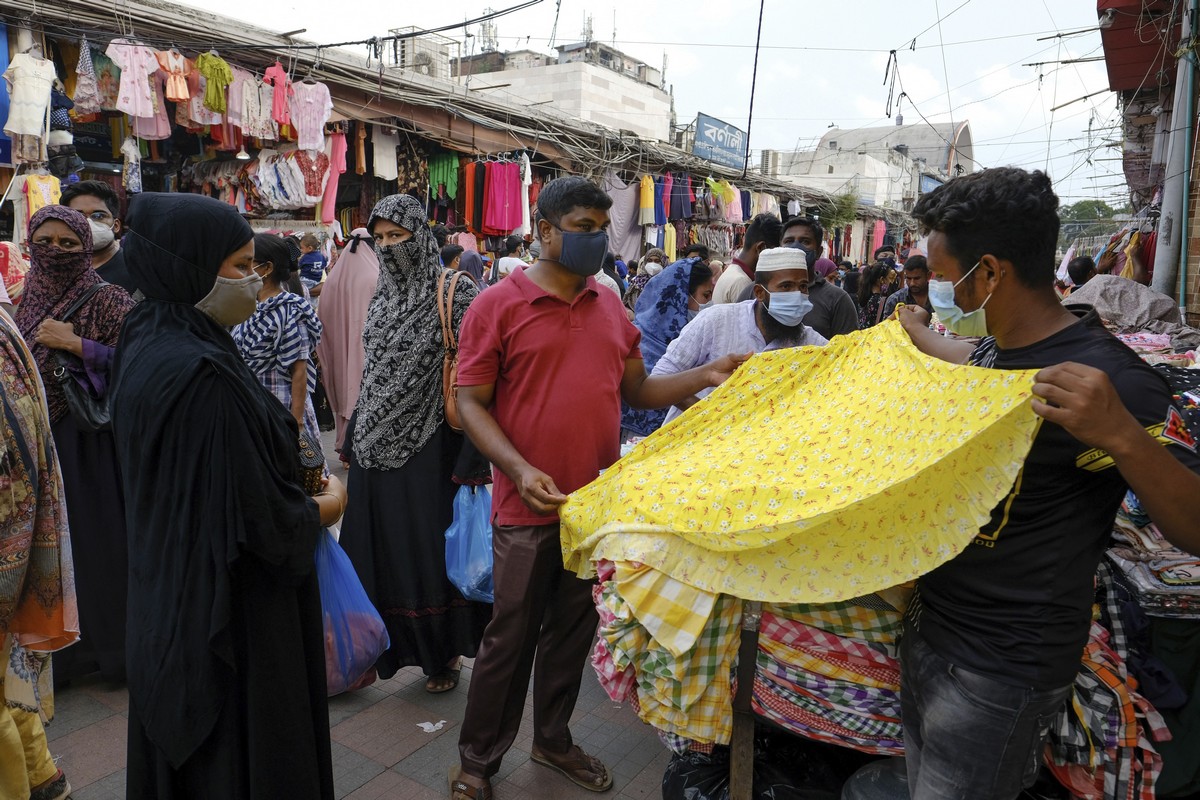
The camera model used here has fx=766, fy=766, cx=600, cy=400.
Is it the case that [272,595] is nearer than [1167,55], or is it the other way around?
[272,595]

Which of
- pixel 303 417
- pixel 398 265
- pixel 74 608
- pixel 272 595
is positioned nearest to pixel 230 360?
pixel 272 595

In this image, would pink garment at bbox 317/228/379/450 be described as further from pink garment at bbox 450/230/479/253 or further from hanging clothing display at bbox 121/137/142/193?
pink garment at bbox 450/230/479/253

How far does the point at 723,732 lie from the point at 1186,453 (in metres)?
1.30

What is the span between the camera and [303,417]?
12.6ft

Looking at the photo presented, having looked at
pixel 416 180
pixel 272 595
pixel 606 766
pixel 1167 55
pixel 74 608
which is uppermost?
pixel 1167 55

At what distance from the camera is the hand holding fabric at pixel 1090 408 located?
129 cm

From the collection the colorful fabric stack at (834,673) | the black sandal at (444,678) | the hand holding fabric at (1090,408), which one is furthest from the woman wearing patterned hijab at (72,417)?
the hand holding fabric at (1090,408)

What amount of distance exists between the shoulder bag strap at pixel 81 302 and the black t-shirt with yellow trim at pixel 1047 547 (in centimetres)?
357

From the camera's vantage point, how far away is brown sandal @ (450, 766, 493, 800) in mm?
2648

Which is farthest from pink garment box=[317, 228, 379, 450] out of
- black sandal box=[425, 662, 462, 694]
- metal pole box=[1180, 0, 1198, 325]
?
metal pole box=[1180, 0, 1198, 325]

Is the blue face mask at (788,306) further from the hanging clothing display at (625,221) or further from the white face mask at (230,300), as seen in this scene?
the hanging clothing display at (625,221)

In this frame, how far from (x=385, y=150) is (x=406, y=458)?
6942 millimetres

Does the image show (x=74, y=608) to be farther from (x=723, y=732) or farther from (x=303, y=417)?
(x=723, y=732)

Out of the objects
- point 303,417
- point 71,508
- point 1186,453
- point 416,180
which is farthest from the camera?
point 416,180
